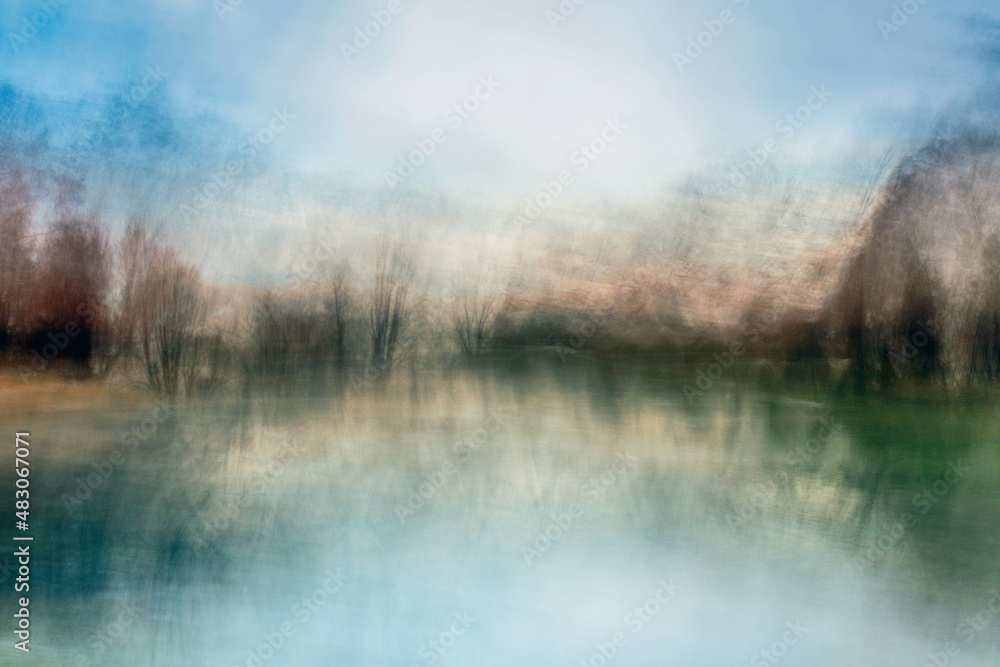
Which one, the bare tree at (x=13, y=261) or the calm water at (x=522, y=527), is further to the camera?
the bare tree at (x=13, y=261)

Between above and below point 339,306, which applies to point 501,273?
above

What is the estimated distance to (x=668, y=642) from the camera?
6.86 ft

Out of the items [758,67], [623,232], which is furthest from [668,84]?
[623,232]

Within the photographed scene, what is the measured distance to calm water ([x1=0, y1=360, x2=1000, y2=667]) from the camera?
6.89ft

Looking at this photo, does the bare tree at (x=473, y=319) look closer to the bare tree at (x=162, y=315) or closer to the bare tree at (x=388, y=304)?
the bare tree at (x=388, y=304)

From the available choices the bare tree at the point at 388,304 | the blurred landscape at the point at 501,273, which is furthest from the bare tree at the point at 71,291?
the bare tree at the point at 388,304

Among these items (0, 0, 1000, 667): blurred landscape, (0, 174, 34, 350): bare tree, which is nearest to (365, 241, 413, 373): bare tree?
(0, 0, 1000, 667): blurred landscape

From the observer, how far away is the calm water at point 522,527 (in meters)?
2.10

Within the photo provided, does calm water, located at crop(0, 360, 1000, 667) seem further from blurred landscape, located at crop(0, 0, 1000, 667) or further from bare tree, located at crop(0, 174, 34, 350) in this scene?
bare tree, located at crop(0, 174, 34, 350)

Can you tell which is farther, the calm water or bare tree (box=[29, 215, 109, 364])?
bare tree (box=[29, 215, 109, 364])

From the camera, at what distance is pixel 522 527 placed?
7.22 feet

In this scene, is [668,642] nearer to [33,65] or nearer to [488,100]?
[488,100]

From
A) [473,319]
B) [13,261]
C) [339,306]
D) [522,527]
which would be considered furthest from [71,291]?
[522,527]

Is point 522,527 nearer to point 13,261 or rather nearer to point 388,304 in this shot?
point 388,304
